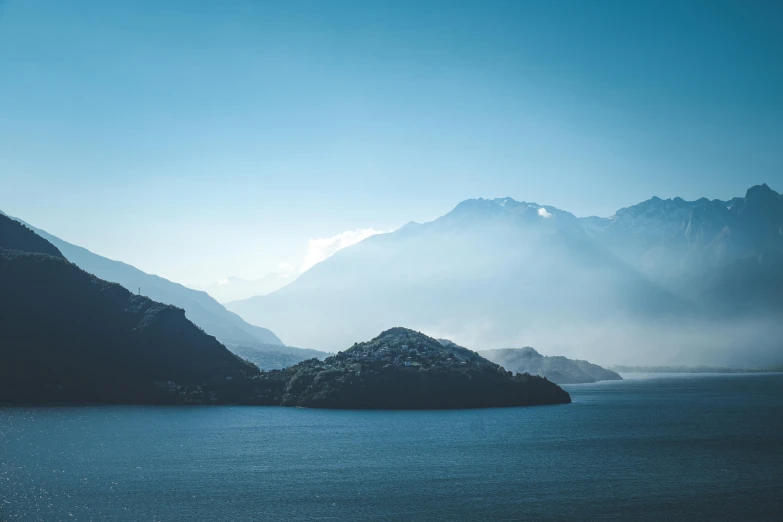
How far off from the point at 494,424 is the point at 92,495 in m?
91.8

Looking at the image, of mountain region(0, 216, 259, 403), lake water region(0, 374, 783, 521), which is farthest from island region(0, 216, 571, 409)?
lake water region(0, 374, 783, 521)

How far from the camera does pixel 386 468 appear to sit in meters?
86.6

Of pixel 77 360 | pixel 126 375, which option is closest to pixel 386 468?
pixel 126 375

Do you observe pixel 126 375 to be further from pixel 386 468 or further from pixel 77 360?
pixel 386 468

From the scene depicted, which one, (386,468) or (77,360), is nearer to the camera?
(386,468)

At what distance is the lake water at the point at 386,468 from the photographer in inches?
2511

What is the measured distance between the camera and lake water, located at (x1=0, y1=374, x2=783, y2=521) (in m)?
63.8

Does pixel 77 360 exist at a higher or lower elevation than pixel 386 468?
higher

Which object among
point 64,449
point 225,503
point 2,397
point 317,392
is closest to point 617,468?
point 225,503

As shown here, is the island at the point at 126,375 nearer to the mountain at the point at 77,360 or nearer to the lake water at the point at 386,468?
the mountain at the point at 77,360

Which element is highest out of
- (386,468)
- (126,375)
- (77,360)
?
(77,360)

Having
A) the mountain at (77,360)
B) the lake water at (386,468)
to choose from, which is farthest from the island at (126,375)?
the lake water at (386,468)

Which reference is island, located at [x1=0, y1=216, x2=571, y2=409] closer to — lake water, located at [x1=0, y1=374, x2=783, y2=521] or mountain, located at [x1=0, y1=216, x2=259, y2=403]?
mountain, located at [x1=0, y1=216, x2=259, y2=403]

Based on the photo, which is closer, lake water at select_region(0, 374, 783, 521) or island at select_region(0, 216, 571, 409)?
lake water at select_region(0, 374, 783, 521)
